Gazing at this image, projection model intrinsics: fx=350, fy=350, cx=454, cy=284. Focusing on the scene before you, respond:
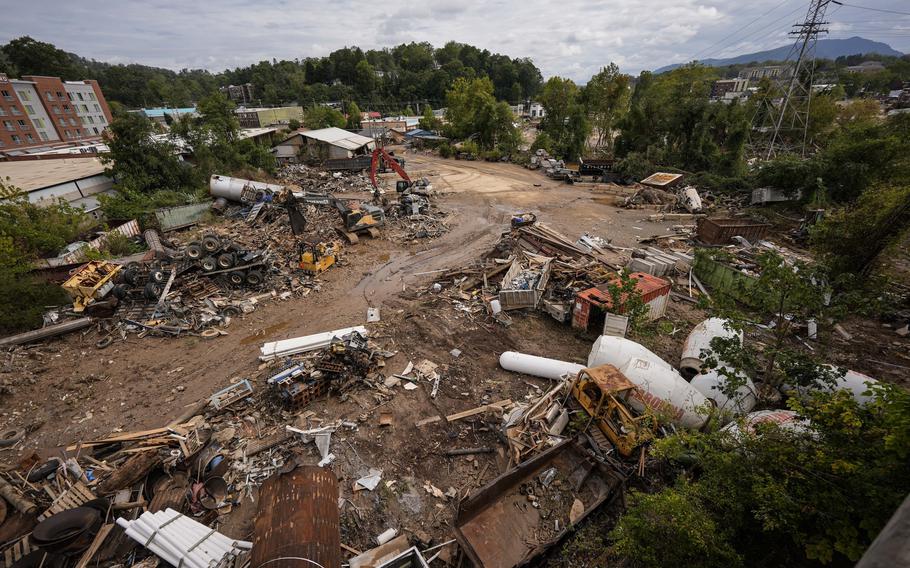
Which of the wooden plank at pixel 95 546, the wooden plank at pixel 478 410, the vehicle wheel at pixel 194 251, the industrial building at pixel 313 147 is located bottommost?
the wooden plank at pixel 478 410

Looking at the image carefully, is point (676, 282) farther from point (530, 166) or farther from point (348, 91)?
point (348, 91)

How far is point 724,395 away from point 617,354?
2296 mm

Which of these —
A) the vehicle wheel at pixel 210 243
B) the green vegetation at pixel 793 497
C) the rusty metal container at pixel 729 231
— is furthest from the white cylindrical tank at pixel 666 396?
the vehicle wheel at pixel 210 243

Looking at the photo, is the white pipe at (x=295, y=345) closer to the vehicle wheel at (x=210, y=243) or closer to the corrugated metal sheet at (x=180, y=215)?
the vehicle wheel at (x=210, y=243)

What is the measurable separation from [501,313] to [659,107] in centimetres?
3275

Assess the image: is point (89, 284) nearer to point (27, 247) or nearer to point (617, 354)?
point (27, 247)

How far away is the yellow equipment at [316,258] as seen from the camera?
612 inches

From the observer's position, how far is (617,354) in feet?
28.3

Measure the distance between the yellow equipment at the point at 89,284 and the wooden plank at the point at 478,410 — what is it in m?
13.4

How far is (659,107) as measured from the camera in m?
33.3

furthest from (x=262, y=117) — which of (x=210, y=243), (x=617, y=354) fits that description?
(x=617, y=354)

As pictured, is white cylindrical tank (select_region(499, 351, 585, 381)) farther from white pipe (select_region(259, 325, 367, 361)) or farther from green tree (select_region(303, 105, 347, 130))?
green tree (select_region(303, 105, 347, 130))

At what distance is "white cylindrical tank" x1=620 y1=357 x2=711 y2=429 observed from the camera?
24.4 ft

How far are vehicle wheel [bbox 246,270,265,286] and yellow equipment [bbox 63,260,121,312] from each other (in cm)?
440
